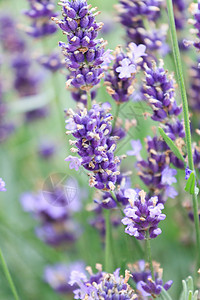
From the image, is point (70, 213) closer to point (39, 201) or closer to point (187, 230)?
point (39, 201)

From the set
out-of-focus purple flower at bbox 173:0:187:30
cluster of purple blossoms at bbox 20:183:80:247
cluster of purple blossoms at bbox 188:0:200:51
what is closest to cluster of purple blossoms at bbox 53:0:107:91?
cluster of purple blossoms at bbox 188:0:200:51

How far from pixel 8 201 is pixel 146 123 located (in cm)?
51

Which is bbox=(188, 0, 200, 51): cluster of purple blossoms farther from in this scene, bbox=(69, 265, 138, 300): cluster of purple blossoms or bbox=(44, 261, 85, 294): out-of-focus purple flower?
bbox=(44, 261, 85, 294): out-of-focus purple flower

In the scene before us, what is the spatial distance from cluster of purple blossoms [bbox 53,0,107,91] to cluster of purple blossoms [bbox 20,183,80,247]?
567 millimetres

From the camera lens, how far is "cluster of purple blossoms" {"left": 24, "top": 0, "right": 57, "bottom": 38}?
100cm

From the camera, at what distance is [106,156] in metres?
0.61

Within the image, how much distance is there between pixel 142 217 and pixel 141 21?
468mm

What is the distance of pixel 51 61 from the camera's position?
1109mm

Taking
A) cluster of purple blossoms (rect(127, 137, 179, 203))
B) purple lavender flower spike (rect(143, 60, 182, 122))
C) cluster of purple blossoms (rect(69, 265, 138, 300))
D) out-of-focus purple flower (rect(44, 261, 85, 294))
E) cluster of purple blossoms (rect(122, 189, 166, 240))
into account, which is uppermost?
purple lavender flower spike (rect(143, 60, 182, 122))

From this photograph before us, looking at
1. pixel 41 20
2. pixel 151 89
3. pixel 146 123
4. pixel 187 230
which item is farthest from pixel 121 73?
pixel 146 123

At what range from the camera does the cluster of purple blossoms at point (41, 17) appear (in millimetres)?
1000

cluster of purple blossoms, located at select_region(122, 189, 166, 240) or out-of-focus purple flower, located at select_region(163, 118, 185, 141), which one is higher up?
out-of-focus purple flower, located at select_region(163, 118, 185, 141)

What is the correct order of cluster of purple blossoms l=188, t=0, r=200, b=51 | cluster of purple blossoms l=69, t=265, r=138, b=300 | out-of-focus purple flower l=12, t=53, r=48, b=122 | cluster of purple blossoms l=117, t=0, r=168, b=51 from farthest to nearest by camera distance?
out-of-focus purple flower l=12, t=53, r=48, b=122
cluster of purple blossoms l=117, t=0, r=168, b=51
cluster of purple blossoms l=188, t=0, r=200, b=51
cluster of purple blossoms l=69, t=265, r=138, b=300

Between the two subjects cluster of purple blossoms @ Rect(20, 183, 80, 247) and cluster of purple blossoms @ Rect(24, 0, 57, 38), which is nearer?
cluster of purple blossoms @ Rect(24, 0, 57, 38)
